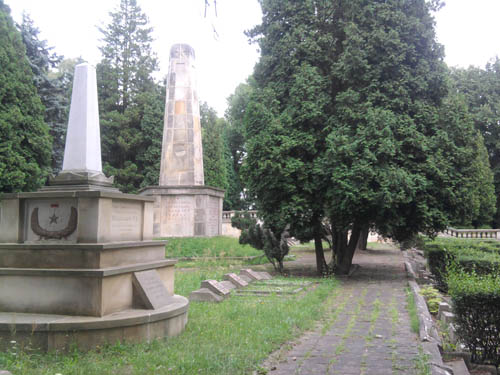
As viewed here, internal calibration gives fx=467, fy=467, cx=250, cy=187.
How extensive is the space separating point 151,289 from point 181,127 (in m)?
14.8

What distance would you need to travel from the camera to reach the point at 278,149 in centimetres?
1381

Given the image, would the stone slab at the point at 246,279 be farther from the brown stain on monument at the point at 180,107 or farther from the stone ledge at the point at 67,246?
the brown stain on monument at the point at 180,107

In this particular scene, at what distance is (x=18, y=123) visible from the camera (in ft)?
64.2

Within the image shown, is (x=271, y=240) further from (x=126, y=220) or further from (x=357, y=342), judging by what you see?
(x=126, y=220)

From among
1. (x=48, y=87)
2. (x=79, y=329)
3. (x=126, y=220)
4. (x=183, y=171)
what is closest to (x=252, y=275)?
(x=126, y=220)

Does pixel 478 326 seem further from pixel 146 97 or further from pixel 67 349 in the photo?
pixel 146 97

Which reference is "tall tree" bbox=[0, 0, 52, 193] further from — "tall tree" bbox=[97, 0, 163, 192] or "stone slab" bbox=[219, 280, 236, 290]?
"tall tree" bbox=[97, 0, 163, 192]

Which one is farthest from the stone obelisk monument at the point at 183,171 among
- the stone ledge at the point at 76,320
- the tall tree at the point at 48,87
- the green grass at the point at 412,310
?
the stone ledge at the point at 76,320

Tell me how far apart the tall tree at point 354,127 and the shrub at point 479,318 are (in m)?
6.16

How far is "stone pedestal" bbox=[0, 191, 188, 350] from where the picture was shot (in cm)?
576

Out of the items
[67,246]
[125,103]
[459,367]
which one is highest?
[125,103]

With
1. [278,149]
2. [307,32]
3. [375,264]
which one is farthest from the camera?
[375,264]

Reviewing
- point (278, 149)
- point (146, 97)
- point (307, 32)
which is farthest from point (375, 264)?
point (146, 97)

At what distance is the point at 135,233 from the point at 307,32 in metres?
10.3
